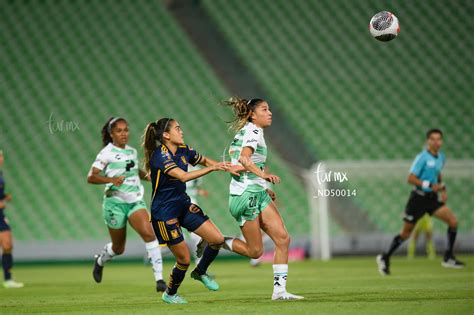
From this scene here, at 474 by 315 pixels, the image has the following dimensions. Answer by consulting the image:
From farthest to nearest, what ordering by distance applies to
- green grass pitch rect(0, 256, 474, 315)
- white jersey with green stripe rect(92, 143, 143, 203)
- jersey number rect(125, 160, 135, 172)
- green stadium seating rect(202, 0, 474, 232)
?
green stadium seating rect(202, 0, 474, 232) < jersey number rect(125, 160, 135, 172) < white jersey with green stripe rect(92, 143, 143, 203) < green grass pitch rect(0, 256, 474, 315)

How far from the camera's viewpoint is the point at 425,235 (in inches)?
666

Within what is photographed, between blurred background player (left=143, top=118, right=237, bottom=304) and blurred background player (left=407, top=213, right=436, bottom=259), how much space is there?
350 inches

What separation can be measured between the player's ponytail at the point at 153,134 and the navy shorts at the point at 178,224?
0.56 metres

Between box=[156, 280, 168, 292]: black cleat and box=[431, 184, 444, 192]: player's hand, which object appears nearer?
box=[156, 280, 168, 292]: black cleat

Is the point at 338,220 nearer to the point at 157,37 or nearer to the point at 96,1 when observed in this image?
the point at 157,37

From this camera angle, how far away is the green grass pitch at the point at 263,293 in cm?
685

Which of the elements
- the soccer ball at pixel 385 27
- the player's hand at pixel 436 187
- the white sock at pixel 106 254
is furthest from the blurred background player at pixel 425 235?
the white sock at pixel 106 254

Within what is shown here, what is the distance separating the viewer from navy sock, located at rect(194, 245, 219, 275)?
8492 millimetres

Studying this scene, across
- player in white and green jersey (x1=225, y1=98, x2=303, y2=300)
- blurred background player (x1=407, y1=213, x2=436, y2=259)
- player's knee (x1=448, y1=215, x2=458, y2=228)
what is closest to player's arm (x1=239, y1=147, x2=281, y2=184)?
player in white and green jersey (x1=225, y1=98, x2=303, y2=300)

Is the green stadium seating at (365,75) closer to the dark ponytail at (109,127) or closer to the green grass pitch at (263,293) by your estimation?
the green grass pitch at (263,293)

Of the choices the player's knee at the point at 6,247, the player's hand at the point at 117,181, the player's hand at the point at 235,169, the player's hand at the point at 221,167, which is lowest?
the player's knee at the point at 6,247

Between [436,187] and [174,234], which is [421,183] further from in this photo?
[174,234]

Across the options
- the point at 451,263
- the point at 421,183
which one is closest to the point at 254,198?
the point at 421,183

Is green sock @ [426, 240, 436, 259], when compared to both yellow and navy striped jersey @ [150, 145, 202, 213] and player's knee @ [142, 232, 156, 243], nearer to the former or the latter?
player's knee @ [142, 232, 156, 243]
